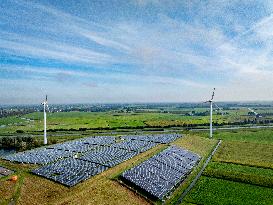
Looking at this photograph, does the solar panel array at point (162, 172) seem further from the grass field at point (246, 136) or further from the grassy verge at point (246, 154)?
the grass field at point (246, 136)

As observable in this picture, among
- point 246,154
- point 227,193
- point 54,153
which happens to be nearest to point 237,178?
point 227,193

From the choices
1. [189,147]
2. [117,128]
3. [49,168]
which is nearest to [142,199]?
[49,168]

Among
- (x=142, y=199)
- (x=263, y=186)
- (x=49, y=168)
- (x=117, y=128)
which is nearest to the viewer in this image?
(x=142, y=199)

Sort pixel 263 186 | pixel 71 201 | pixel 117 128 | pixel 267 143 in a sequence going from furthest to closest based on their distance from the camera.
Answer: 1. pixel 117 128
2. pixel 267 143
3. pixel 263 186
4. pixel 71 201

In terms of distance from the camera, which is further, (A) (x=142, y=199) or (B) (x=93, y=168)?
(B) (x=93, y=168)

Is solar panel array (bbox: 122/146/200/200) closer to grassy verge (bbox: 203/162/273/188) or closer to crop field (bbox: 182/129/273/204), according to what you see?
crop field (bbox: 182/129/273/204)

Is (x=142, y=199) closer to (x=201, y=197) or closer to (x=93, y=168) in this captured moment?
(x=201, y=197)

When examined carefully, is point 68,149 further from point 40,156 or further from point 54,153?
point 40,156
